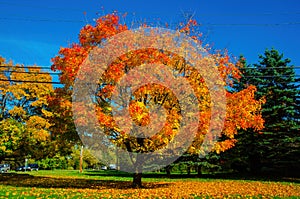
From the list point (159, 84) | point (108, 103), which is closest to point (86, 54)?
point (108, 103)

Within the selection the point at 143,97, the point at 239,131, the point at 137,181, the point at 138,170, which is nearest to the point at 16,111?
the point at 137,181

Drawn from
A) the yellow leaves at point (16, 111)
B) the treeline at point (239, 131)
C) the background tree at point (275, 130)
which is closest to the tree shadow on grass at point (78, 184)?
the treeline at point (239, 131)

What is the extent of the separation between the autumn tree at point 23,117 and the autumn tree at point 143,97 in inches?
342

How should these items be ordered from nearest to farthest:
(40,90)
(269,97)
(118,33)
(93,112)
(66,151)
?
(93,112) → (118,33) → (66,151) → (40,90) → (269,97)

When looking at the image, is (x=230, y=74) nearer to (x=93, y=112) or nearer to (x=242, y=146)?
(x=93, y=112)

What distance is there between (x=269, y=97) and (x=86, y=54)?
20128 mm

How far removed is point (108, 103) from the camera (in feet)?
46.7

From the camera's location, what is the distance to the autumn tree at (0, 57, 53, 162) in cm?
2203

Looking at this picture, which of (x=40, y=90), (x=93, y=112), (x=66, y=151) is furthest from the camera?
(x=40, y=90)

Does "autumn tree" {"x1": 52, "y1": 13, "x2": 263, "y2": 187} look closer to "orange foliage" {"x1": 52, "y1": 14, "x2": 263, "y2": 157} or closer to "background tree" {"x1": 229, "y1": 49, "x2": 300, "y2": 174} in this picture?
"orange foliage" {"x1": 52, "y1": 14, "x2": 263, "y2": 157}

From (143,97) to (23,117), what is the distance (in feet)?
46.4

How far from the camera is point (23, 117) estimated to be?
82.5 feet

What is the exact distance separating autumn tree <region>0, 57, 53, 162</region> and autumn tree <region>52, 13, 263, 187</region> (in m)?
8.70

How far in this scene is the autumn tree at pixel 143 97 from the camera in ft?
43.3
